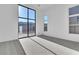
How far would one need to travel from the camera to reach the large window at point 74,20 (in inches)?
254

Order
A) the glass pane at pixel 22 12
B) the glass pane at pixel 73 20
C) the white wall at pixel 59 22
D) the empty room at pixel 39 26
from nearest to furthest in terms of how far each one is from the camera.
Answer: the empty room at pixel 39 26 → the glass pane at pixel 73 20 → the white wall at pixel 59 22 → the glass pane at pixel 22 12

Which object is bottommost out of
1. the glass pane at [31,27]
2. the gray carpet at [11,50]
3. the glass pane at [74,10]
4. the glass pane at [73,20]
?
the gray carpet at [11,50]

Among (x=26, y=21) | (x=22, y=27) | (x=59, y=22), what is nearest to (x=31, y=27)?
(x=26, y=21)

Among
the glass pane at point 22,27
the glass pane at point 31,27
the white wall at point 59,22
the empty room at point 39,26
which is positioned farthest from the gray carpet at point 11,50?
the glass pane at point 31,27

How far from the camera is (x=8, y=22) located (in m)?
6.26

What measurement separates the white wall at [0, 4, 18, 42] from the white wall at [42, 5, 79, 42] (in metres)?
3.57

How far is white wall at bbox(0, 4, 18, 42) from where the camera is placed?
225 inches

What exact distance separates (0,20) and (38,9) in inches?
208

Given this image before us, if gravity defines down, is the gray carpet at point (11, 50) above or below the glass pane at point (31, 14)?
below

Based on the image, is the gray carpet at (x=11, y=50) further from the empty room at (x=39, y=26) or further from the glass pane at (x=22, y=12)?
the glass pane at (x=22, y=12)

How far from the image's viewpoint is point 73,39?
21.3 ft

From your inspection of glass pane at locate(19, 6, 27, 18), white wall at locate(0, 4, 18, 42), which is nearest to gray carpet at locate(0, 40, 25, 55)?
white wall at locate(0, 4, 18, 42)

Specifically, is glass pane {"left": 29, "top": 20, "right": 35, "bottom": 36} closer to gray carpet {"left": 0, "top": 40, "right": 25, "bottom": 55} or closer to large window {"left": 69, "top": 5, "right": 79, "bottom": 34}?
large window {"left": 69, "top": 5, "right": 79, "bottom": 34}
